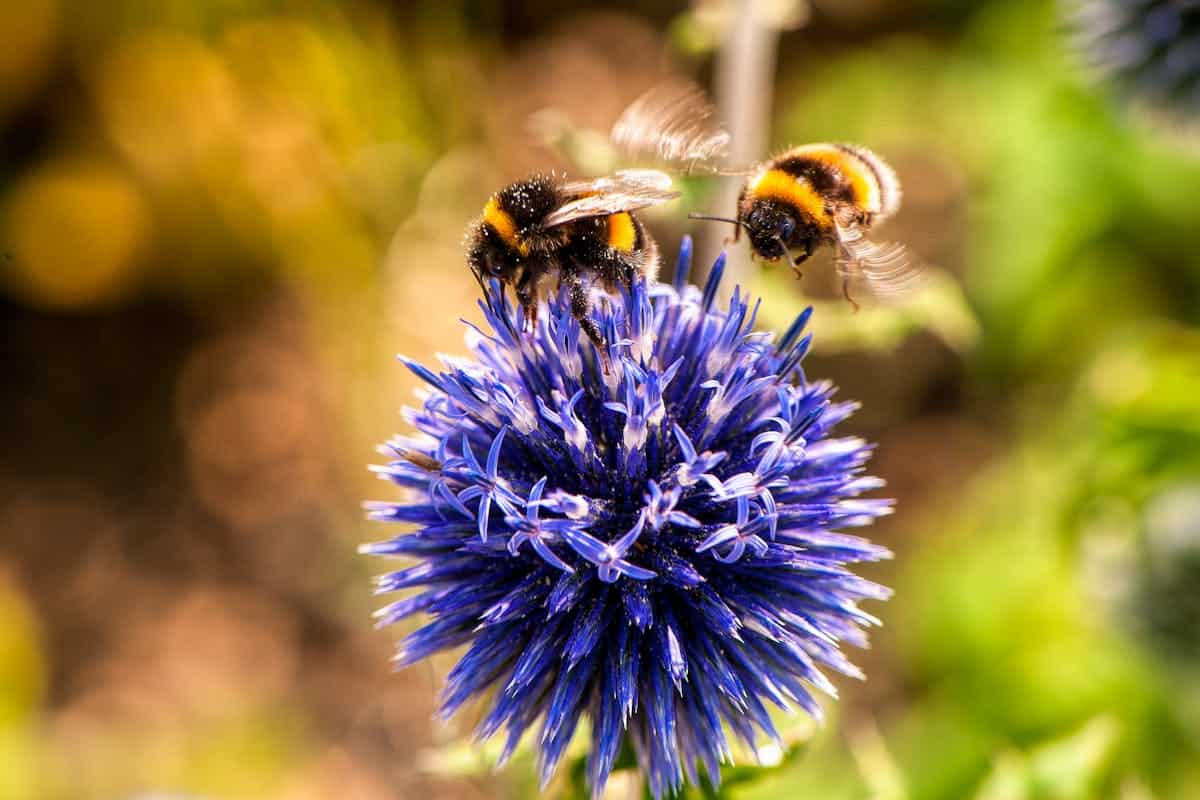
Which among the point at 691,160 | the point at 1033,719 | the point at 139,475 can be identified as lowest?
the point at 1033,719

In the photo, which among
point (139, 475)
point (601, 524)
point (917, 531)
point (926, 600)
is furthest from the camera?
point (139, 475)

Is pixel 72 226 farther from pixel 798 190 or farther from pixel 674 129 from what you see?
pixel 798 190

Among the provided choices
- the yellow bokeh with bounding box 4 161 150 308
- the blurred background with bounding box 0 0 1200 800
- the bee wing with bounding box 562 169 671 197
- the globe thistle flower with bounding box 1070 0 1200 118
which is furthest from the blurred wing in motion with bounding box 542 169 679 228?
the yellow bokeh with bounding box 4 161 150 308

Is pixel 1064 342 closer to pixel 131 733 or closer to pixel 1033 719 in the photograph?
pixel 1033 719

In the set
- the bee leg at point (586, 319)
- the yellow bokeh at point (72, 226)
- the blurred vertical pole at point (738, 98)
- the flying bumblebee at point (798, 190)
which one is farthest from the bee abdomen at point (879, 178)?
the yellow bokeh at point (72, 226)

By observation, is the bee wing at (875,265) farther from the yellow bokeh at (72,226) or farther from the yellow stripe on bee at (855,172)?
the yellow bokeh at (72,226)

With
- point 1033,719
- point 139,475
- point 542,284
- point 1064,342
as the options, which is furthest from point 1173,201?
point 139,475
